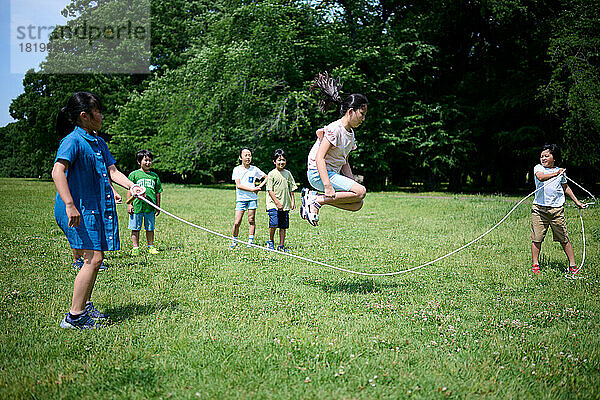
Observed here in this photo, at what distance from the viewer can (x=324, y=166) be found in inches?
246

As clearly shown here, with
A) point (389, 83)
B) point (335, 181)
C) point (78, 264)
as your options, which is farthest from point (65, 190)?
point (389, 83)

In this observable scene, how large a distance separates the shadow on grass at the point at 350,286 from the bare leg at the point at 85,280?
10.6 ft

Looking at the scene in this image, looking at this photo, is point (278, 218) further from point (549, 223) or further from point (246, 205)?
→ point (549, 223)

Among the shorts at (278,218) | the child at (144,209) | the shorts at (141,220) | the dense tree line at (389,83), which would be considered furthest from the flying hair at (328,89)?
the dense tree line at (389,83)

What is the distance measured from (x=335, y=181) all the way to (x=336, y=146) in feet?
1.56

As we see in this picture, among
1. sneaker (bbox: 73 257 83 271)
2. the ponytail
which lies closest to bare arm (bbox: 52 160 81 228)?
the ponytail

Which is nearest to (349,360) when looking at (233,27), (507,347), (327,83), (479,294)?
(507,347)

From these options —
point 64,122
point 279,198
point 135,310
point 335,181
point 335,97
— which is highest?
point 335,97

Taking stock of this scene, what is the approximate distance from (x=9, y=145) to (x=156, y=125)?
187 feet

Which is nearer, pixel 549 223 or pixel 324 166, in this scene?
A: pixel 324 166

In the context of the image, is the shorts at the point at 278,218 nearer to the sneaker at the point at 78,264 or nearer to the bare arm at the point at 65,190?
the sneaker at the point at 78,264

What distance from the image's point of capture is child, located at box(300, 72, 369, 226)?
20.6 ft

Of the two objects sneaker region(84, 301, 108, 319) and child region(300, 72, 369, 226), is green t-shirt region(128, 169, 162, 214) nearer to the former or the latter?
sneaker region(84, 301, 108, 319)

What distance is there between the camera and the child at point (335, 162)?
6.28 metres
